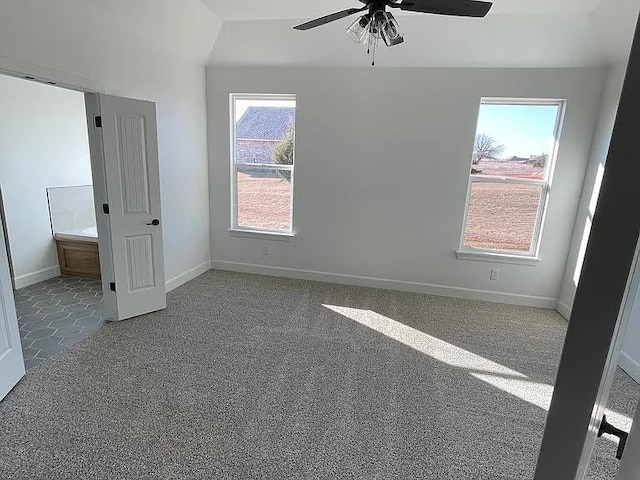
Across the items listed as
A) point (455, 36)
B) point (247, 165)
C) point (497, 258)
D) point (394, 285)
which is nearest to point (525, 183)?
point (497, 258)

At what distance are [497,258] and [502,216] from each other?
1.57 feet

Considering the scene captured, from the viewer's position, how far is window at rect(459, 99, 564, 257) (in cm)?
370

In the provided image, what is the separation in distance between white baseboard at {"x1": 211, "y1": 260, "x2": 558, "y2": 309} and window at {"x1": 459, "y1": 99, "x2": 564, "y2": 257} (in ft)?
1.61

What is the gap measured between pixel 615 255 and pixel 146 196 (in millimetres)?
3368

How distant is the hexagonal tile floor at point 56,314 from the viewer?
286cm

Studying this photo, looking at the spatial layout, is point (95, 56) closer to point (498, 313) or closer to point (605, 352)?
point (605, 352)

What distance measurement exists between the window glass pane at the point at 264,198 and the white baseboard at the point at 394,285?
1.87ft

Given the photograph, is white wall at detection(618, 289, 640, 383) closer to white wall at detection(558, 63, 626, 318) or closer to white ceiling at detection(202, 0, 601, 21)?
white wall at detection(558, 63, 626, 318)

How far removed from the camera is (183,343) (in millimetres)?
2926

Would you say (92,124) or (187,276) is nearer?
(92,124)

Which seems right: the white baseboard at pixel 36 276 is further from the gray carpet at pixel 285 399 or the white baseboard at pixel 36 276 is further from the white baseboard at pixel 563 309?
the white baseboard at pixel 563 309

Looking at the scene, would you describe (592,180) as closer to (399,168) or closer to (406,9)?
(399,168)

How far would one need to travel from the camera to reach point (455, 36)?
3354 mm

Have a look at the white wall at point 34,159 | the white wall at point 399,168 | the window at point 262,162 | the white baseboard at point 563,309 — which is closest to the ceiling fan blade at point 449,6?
the white wall at point 399,168
